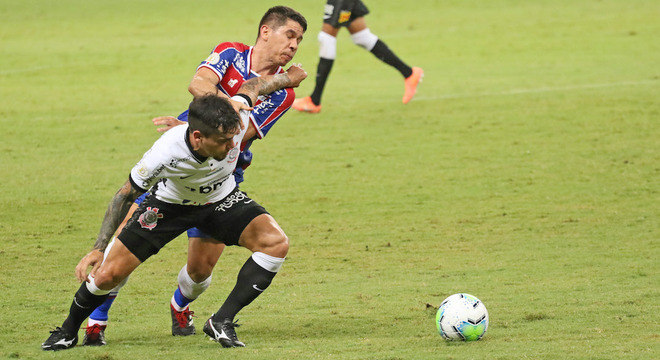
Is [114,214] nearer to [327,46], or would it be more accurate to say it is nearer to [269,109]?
[269,109]

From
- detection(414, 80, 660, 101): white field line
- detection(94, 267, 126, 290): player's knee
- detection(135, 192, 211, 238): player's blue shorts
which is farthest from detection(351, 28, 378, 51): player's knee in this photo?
detection(94, 267, 126, 290): player's knee

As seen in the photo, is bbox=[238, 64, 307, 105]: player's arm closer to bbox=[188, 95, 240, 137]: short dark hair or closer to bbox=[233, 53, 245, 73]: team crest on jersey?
bbox=[233, 53, 245, 73]: team crest on jersey

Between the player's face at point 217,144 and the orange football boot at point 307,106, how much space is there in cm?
889

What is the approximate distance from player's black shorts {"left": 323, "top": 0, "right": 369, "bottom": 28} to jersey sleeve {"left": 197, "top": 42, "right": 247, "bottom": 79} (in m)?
6.90

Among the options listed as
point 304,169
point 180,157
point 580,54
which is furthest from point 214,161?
point 580,54

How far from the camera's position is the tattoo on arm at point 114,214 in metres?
5.56

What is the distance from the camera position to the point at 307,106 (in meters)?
14.5

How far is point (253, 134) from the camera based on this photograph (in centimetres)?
653

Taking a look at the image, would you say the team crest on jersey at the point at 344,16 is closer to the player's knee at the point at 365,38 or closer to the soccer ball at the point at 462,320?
the player's knee at the point at 365,38

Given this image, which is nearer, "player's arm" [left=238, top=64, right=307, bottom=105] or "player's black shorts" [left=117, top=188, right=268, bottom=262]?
"player's black shorts" [left=117, top=188, right=268, bottom=262]

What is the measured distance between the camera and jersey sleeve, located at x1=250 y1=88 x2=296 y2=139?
6652 mm

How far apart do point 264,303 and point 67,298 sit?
1503mm

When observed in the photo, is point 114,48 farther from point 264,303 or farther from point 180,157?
point 180,157

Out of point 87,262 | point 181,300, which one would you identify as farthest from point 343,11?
point 87,262
